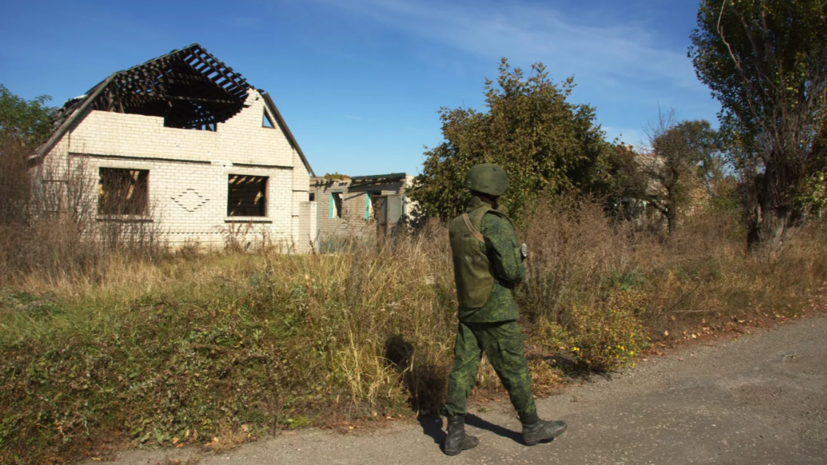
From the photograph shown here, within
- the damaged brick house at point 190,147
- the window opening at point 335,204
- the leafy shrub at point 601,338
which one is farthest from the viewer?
the window opening at point 335,204

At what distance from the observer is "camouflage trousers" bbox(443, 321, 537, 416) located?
3.77m

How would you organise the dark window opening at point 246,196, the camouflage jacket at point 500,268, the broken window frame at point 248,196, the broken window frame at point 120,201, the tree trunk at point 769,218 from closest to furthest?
the camouflage jacket at point 500,268, the broken window frame at point 120,201, the tree trunk at point 769,218, the broken window frame at point 248,196, the dark window opening at point 246,196

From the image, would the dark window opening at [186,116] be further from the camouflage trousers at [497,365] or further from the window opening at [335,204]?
the camouflage trousers at [497,365]

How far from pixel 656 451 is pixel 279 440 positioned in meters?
2.63

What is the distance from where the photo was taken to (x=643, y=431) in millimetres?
4051

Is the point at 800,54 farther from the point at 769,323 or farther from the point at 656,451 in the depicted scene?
the point at 656,451

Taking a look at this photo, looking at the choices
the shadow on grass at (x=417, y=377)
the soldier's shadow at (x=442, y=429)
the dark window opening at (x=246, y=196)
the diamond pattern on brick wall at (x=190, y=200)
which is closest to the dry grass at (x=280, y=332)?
the shadow on grass at (x=417, y=377)

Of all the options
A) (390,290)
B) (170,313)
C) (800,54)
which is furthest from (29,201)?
(800,54)

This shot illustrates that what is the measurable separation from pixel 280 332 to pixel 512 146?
33.0 feet

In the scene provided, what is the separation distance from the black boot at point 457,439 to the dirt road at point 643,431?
5cm

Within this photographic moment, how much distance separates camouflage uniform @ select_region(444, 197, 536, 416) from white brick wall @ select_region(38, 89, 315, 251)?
9800mm

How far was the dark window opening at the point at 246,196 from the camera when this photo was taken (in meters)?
16.1

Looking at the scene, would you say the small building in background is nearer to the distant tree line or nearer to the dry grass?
the distant tree line

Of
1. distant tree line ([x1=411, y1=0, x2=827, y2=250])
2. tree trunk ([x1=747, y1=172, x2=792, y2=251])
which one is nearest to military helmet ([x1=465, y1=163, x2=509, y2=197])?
distant tree line ([x1=411, y1=0, x2=827, y2=250])
